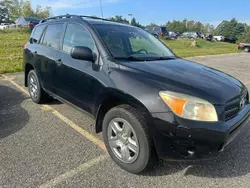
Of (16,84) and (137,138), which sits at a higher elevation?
(137,138)

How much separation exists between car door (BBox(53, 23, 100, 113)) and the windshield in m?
0.23

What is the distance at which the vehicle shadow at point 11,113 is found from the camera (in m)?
3.79

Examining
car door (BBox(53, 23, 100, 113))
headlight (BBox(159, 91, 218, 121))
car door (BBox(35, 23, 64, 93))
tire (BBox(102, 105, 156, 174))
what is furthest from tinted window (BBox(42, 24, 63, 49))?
headlight (BBox(159, 91, 218, 121))

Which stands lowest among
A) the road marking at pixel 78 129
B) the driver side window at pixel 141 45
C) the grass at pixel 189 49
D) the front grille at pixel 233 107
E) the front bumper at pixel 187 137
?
the road marking at pixel 78 129

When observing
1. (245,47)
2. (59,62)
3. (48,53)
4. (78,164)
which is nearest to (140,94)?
(78,164)

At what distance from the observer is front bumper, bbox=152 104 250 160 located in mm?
2332

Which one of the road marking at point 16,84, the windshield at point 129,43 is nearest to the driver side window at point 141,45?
the windshield at point 129,43

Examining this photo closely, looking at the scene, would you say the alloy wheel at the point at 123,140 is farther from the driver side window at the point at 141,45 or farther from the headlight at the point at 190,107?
the driver side window at the point at 141,45

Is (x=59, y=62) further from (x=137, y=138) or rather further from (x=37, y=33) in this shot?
(x=137, y=138)

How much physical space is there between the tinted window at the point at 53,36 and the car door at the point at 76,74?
23 cm

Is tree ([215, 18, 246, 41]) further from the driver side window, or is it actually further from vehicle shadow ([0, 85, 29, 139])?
vehicle shadow ([0, 85, 29, 139])

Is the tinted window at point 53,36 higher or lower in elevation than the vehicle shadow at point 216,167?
higher

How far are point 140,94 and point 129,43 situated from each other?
4.57ft

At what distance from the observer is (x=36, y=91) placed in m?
4.88
